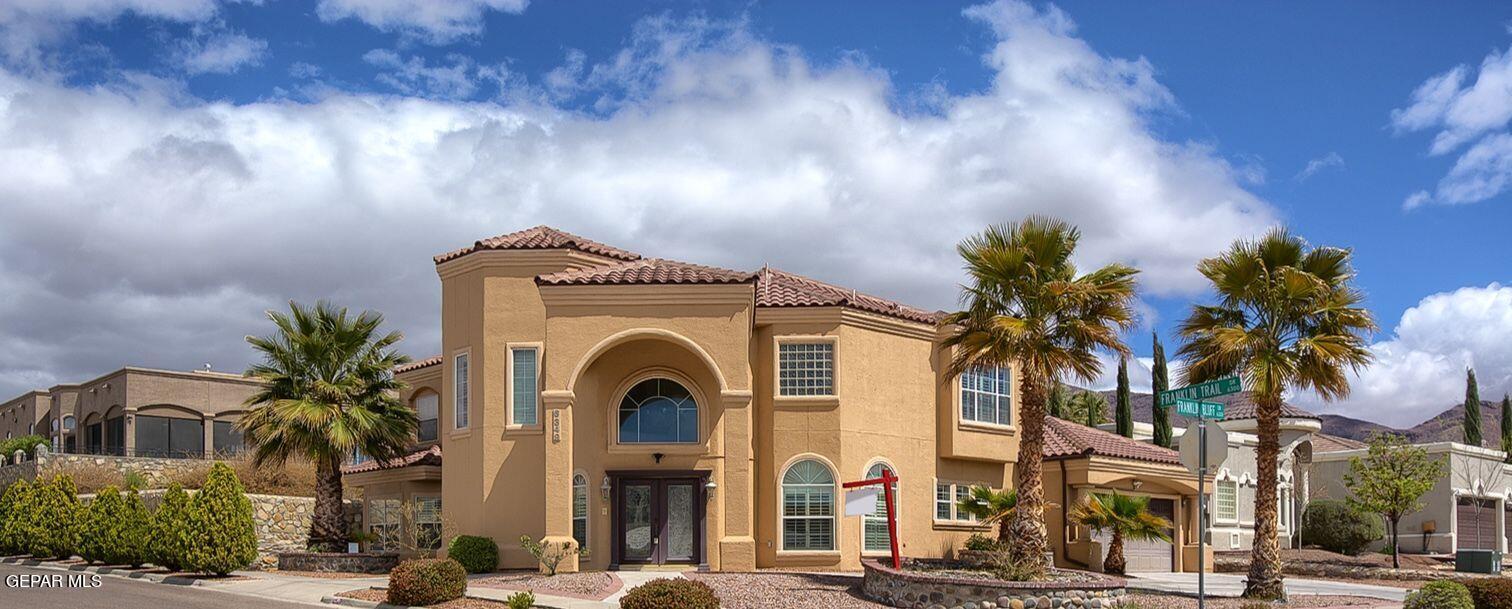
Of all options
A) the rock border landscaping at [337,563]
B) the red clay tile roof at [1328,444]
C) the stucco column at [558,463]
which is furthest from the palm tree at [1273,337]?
the red clay tile roof at [1328,444]

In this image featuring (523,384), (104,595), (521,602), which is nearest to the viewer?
(521,602)

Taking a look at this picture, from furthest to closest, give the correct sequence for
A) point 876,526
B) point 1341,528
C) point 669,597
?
point 1341,528
point 876,526
point 669,597

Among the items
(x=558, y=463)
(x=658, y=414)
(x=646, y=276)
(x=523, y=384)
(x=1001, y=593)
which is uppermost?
(x=646, y=276)

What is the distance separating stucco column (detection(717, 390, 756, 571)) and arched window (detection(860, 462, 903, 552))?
2947 mm

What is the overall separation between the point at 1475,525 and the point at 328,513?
39.5 meters

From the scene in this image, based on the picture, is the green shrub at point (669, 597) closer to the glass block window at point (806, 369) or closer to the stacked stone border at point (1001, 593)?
the stacked stone border at point (1001, 593)

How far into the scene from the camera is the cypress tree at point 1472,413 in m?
57.2

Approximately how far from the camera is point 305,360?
1300 inches

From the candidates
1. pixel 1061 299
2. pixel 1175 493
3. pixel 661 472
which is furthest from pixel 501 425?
pixel 1175 493

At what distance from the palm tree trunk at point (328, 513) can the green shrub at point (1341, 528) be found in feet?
98.9

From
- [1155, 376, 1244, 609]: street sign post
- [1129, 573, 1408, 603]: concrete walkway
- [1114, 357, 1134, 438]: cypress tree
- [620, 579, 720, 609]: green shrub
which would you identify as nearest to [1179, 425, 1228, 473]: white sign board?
[1155, 376, 1244, 609]: street sign post

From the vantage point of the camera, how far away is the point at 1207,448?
55.9ft

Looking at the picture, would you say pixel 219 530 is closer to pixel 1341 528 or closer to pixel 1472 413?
pixel 1341 528

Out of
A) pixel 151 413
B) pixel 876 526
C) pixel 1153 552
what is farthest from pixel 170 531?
pixel 151 413
